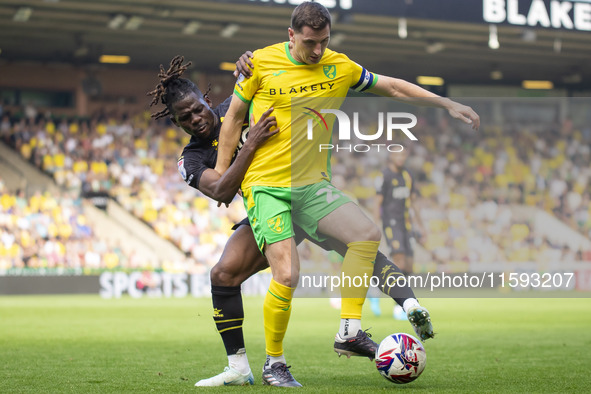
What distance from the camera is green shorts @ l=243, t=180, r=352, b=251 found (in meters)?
5.13

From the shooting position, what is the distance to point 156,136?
76.8ft

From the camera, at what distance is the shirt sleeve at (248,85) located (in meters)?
5.23

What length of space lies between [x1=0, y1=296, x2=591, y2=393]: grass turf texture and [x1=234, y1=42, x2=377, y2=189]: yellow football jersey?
132cm

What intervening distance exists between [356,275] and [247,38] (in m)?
17.2

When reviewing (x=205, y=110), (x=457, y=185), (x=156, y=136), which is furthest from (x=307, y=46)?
(x=156, y=136)

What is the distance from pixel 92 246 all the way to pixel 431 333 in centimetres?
1524

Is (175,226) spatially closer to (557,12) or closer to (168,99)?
(557,12)

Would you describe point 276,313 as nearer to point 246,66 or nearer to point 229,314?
point 229,314

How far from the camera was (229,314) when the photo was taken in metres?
5.47

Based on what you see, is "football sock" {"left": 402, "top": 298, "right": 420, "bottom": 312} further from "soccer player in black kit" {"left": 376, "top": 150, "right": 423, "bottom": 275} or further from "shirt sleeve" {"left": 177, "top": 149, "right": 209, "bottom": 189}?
"soccer player in black kit" {"left": 376, "top": 150, "right": 423, "bottom": 275}

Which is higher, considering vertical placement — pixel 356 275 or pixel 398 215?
pixel 398 215

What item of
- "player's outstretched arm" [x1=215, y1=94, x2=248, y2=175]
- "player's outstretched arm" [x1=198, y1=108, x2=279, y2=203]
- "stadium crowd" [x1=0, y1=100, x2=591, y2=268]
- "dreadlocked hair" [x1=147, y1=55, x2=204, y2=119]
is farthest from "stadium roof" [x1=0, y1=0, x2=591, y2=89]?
"player's outstretched arm" [x1=198, y1=108, x2=279, y2=203]

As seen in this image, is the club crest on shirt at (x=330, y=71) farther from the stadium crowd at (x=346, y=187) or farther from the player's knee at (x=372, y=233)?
the stadium crowd at (x=346, y=187)

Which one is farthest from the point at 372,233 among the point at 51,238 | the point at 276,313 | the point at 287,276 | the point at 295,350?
the point at 51,238
